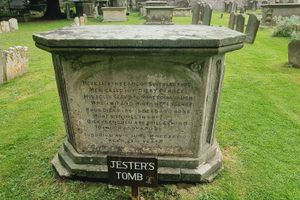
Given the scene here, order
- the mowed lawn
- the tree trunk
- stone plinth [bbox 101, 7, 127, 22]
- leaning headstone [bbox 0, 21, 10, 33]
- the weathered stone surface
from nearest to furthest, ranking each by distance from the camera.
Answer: the mowed lawn, the weathered stone surface, leaning headstone [bbox 0, 21, 10, 33], stone plinth [bbox 101, 7, 127, 22], the tree trunk

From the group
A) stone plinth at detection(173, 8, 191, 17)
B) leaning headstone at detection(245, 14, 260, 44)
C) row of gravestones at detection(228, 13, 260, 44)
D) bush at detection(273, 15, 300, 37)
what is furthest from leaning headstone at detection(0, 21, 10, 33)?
bush at detection(273, 15, 300, 37)

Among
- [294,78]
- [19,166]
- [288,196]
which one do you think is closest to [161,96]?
[288,196]

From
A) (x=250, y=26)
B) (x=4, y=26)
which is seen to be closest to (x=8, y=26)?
(x=4, y=26)

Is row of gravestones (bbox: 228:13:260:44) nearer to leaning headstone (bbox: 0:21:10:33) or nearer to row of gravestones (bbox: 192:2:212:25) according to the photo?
row of gravestones (bbox: 192:2:212:25)

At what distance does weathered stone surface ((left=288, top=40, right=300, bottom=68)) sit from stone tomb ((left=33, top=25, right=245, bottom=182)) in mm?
5335

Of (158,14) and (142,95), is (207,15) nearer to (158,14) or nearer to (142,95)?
(158,14)

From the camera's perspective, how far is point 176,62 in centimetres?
277

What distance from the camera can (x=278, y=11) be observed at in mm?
14633

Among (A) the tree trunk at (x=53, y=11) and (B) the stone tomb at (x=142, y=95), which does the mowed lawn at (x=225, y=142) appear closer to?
(B) the stone tomb at (x=142, y=95)

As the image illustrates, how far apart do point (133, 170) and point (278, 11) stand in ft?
48.6

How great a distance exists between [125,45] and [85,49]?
398mm

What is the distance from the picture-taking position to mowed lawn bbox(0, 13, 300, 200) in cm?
315

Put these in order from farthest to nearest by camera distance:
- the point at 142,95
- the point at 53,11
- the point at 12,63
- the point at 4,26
Answer: the point at 53,11
the point at 4,26
the point at 12,63
the point at 142,95

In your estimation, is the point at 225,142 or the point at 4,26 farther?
the point at 4,26
